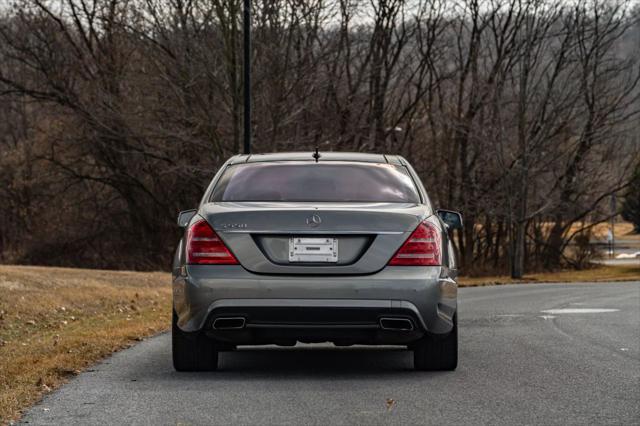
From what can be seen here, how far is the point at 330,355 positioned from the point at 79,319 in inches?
302

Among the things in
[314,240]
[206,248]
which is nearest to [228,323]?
[206,248]

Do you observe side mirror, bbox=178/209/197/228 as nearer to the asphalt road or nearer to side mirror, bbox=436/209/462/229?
the asphalt road

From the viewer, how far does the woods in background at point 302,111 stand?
116ft

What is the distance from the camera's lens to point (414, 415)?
7.32 meters

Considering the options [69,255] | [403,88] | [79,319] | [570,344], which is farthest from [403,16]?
[570,344]

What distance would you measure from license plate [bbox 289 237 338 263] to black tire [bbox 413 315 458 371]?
1158 millimetres

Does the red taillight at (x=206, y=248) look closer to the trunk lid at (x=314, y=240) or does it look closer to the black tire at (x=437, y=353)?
the trunk lid at (x=314, y=240)

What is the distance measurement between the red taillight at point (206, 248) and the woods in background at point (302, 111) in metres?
24.3

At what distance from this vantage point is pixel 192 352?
931cm

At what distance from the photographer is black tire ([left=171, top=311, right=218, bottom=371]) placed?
9.20m

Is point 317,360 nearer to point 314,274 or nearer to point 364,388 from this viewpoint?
point 364,388

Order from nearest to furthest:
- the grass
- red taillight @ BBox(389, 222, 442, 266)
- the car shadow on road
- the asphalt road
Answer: the asphalt road
red taillight @ BBox(389, 222, 442, 266)
the grass
the car shadow on road

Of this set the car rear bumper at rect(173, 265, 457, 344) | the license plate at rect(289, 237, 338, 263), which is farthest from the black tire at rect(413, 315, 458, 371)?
the license plate at rect(289, 237, 338, 263)

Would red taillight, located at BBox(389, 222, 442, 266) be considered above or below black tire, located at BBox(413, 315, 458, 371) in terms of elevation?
Result: above
